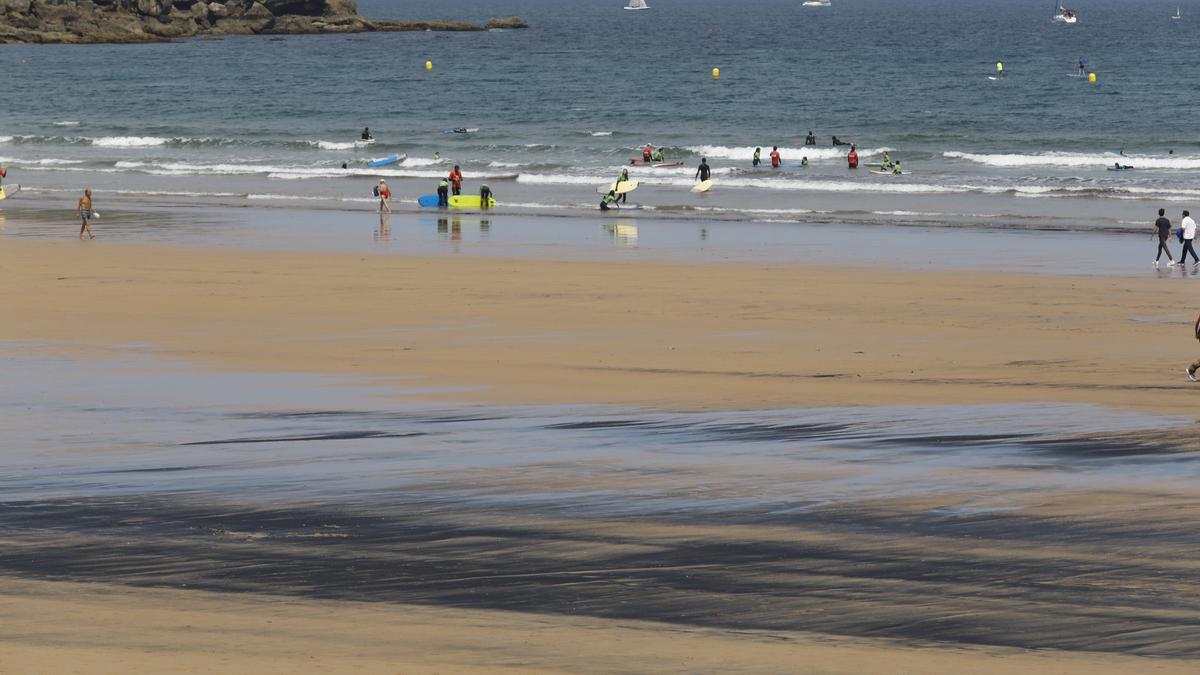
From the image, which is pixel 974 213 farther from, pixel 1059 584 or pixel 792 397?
pixel 1059 584

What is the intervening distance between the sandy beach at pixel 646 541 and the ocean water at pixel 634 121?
21.4 m

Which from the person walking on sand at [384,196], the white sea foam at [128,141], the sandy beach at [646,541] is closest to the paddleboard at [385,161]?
the white sea foam at [128,141]

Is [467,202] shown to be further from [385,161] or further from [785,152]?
[785,152]

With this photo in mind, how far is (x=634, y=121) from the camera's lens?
7088 cm

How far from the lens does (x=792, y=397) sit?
15.6m

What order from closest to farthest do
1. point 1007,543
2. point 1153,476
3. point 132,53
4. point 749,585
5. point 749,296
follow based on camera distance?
1. point 749,585
2. point 1007,543
3. point 1153,476
4. point 749,296
5. point 132,53

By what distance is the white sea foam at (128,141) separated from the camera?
6462 cm

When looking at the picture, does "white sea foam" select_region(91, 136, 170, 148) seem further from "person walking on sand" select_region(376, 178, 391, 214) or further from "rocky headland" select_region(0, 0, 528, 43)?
"rocky headland" select_region(0, 0, 528, 43)

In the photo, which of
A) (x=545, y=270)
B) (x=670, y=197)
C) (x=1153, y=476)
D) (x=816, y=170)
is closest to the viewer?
(x=1153, y=476)

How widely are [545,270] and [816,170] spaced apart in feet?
90.1

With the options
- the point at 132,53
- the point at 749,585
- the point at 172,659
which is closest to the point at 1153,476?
the point at 749,585

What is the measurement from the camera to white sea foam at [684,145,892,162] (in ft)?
188

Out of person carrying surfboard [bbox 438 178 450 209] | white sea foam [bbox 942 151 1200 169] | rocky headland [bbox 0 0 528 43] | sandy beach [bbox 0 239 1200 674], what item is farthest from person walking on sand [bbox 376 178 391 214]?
rocky headland [bbox 0 0 528 43]

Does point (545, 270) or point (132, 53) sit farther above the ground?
point (132, 53)
